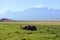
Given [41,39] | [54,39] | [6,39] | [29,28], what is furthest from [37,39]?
[29,28]

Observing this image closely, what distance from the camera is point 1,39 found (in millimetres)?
22922

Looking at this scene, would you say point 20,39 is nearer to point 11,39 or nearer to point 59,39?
point 11,39

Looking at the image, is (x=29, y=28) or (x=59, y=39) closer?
(x=59, y=39)

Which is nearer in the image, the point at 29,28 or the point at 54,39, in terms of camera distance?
the point at 54,39

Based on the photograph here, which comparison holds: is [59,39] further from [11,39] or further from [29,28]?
[29,28]

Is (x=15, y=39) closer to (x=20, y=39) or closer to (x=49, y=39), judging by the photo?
(x=20, y=39)

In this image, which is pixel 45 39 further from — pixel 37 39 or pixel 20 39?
pixel 20 39

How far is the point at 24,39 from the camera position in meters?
22.9

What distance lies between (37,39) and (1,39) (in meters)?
4.58

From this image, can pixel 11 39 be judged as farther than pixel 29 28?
No

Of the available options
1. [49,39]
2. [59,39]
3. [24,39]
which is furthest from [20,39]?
[59,39]

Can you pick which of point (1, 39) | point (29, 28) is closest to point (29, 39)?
point (1, 39)

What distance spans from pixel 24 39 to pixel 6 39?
7.45 ft

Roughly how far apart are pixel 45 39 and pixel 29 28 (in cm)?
1570
